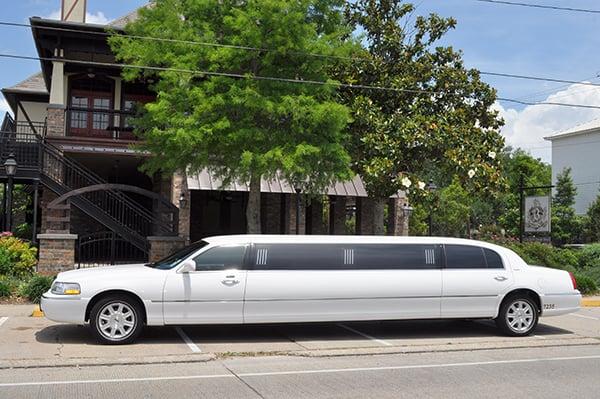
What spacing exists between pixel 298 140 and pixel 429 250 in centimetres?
524

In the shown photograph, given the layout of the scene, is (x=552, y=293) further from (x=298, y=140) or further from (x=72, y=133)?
(x=72, y=133)

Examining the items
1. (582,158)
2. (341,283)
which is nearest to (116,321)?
(341,283)

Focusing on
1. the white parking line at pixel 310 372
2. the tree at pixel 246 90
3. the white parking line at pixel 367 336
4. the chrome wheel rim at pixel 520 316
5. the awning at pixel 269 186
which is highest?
the tree at pixel 246 90

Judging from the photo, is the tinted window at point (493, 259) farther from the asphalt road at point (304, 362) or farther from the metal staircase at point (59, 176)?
the metal staircase at point (59, 176)

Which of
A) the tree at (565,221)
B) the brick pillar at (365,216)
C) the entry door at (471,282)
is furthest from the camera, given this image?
the tree at (565,221)

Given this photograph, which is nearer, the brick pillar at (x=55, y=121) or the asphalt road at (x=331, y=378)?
the asphalt road at (x=331, y=378)

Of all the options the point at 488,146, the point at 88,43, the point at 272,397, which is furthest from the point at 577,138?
the point at 272,397

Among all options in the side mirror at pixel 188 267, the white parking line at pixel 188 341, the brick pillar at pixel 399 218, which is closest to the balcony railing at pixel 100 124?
the brick pillar at pixel 399 218

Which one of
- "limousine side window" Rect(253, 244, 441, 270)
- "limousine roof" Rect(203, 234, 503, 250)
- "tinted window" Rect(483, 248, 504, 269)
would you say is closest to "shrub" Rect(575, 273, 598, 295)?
"tinted window" Rect(483, 248, 504, 269)

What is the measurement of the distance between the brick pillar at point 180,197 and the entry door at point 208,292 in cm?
1236

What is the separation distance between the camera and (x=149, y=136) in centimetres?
1509

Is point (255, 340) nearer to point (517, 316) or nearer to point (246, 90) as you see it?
point (517, 316)

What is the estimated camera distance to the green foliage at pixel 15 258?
1490cm

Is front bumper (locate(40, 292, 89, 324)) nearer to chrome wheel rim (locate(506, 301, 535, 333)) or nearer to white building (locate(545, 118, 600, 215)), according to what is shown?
chrome wheel rim (locate(506, 301, 535, 333))
